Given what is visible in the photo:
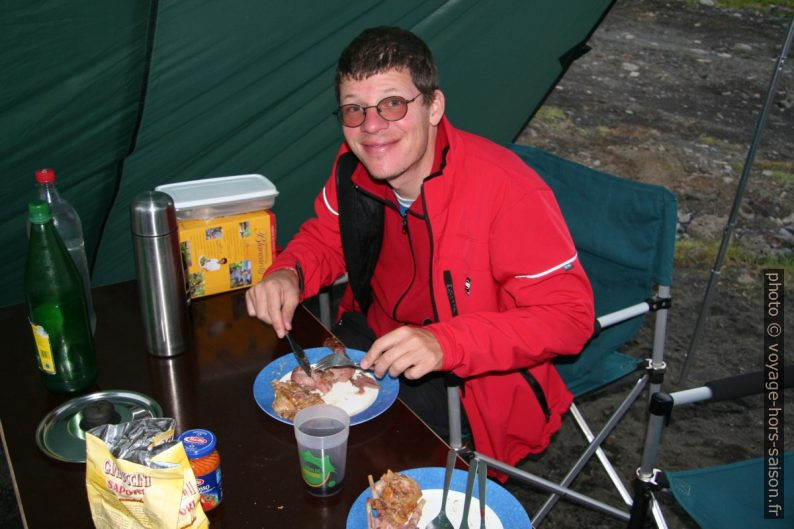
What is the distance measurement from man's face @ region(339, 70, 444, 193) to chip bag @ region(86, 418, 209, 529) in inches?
35.6

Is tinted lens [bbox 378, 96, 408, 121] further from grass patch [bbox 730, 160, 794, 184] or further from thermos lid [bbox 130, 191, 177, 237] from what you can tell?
grass patch [bbox 730, 160, 794, 184]

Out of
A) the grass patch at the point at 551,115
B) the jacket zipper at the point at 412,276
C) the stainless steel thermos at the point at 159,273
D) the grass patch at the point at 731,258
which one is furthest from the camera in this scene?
the grass patch at the point at 551,115

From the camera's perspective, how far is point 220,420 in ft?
4.26

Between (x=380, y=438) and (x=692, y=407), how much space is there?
2.01 meters

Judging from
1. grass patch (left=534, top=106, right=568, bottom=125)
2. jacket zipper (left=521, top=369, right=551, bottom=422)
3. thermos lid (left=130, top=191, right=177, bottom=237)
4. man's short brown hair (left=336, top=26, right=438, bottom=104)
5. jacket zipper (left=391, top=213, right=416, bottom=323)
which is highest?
man's short brown hair (left=336, top=26, right=438, bottom=104)

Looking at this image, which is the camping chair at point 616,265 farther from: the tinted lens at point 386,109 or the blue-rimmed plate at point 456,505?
the blue-rimmed plate at point 456,505

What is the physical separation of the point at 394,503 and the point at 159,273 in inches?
27.6

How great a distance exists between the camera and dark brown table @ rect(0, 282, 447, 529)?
3.58ft

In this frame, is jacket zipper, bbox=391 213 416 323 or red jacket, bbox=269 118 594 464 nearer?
red jacket, bbox=269 118 594 464

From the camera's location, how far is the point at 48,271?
1.34 metres

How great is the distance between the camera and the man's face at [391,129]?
1.61 meters

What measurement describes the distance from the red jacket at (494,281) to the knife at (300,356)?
0.26m

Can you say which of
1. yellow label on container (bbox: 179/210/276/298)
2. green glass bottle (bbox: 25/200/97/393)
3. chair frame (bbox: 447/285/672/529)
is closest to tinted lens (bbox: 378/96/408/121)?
yellow label on container (bbox: 179/210/276/298)

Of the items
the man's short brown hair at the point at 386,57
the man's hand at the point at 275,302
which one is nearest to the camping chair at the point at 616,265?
the man's short brown hair at the point at 386,57
